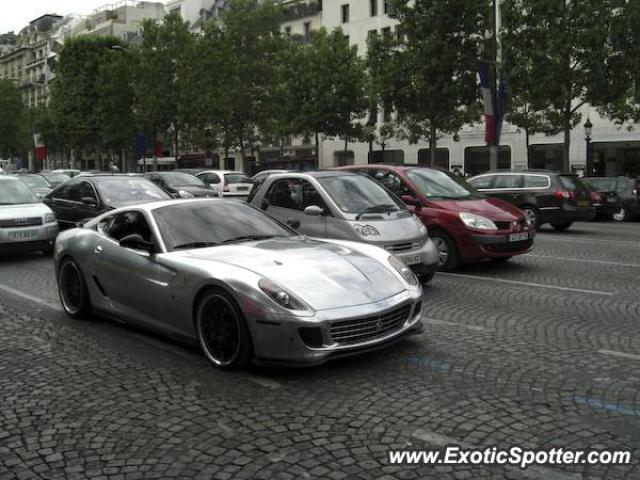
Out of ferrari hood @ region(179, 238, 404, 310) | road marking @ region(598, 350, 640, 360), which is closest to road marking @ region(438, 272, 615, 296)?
road marking @ region(598, 350, 640, 360)

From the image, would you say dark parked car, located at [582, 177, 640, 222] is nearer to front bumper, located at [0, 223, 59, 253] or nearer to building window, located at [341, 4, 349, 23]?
front bumper, located at [0, 223, 59, 253]

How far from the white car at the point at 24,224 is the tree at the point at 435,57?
65.0 feet

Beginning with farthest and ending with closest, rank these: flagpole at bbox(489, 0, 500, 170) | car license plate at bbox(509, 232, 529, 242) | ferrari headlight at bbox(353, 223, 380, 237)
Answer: flagpole at bbox(489, 0, 500, 170)
car license plate at bbox(509, 232, 529, 242)
ferrari headlight at bbox(353, 223, 380, 237)

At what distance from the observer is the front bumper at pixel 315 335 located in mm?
4867

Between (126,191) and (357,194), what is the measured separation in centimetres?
595

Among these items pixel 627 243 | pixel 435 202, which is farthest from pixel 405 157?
pixel 435 202

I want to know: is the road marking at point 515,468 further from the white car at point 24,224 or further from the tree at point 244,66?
the tree at point 244,66

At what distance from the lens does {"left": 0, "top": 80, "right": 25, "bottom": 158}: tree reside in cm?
7956

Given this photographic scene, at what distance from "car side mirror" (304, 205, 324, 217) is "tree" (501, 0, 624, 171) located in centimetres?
2080

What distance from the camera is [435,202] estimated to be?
418 inches

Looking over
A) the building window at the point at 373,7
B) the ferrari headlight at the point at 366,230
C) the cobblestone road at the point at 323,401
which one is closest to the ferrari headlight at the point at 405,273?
the cobblestone road at the point at 323,401

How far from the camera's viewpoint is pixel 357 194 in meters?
9.42

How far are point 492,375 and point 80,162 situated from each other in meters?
95.8

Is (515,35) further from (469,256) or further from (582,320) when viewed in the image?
(582,320)
